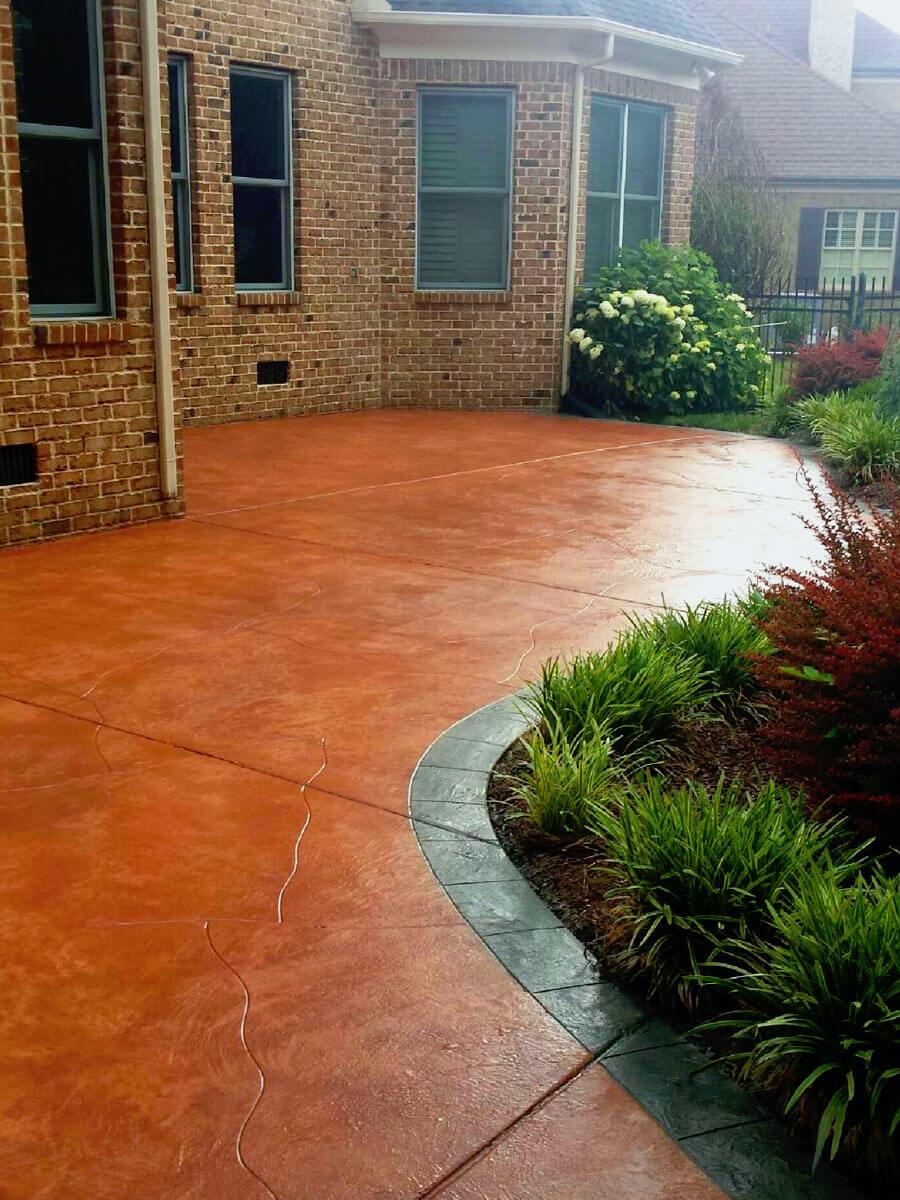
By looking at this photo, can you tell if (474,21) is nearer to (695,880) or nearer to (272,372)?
(272,372)

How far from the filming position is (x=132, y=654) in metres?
5.40

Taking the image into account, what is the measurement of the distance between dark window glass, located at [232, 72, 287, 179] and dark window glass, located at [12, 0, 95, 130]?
16.3ft

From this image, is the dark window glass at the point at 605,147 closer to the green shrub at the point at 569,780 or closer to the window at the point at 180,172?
the window at the point at 180,172

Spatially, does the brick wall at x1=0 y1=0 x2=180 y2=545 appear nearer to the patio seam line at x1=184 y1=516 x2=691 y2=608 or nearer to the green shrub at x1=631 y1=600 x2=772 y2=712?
the patio seam line at x1=184 y1=516 x2=691 y2=608

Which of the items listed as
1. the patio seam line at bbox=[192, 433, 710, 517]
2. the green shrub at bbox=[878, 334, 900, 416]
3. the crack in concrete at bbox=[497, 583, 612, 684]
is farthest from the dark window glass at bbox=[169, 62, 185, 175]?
the crack in concrete at bbox=[497, 583, 612, 684]

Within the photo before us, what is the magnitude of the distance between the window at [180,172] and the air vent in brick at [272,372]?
3.73 feet

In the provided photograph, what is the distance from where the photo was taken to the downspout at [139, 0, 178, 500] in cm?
738

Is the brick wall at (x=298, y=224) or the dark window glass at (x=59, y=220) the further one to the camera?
the brick wall at (x=298, y=224)

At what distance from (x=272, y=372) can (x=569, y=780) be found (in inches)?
383

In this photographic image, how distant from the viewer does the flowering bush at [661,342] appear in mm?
13492

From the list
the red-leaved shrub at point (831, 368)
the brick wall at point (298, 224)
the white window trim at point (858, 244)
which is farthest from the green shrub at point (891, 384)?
the white window trim at point (858, 244)

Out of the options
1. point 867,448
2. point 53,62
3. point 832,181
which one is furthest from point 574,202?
point 832,181

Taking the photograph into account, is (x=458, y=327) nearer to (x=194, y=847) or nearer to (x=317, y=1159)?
(x=194, y=847)

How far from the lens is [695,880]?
3039mm
